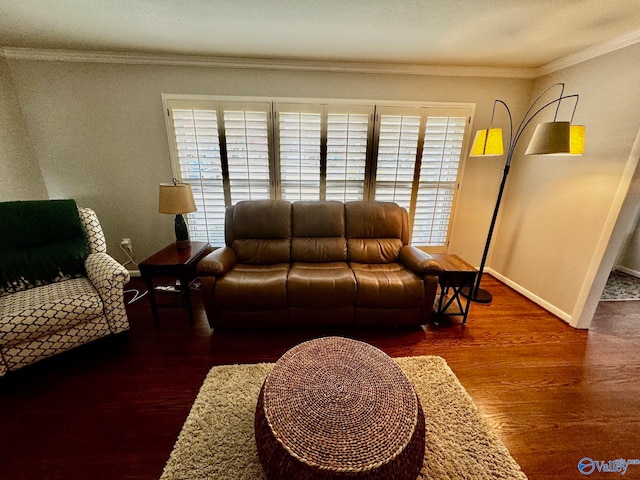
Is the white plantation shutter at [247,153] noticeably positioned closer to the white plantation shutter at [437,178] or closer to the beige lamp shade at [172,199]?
the beige lamp shade at [172,199]

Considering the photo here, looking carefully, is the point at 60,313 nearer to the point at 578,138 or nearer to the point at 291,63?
the point at 291,63

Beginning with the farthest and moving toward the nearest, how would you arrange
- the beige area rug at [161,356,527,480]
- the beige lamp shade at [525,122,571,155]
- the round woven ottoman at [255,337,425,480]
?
1. the beige lamp shade at [525,122,571,155]
2. the beige area rug at [161,356,527,480]
3. the round woven ottoman at [255,337,425,480]

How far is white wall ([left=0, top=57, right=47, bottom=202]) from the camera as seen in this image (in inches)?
87.4

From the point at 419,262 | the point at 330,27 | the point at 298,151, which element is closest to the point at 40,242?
the point at 298,151

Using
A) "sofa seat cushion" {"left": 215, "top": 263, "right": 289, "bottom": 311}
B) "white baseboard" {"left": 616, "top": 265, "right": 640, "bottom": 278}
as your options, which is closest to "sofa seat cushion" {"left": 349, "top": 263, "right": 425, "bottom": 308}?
"sofa seat cushion" {"left": 215, "top": 263, "right": 289, "bottom": 311}

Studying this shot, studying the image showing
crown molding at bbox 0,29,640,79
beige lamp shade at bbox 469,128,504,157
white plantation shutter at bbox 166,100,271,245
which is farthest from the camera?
white plantation shutter at bbox 166,100,271,245

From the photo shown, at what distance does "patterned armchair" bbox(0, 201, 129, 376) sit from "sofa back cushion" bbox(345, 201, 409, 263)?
1.98 metres

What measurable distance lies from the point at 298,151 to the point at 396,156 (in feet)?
3.62

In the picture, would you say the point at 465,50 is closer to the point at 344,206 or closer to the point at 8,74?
the point at 344,206

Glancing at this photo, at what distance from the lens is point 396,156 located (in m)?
2.74

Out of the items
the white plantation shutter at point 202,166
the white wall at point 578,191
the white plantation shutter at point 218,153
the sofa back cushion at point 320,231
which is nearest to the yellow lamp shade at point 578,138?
the white wall at point 578,191

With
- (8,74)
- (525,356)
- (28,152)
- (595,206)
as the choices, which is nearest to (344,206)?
(525,356)

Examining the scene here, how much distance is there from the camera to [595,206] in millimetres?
2049

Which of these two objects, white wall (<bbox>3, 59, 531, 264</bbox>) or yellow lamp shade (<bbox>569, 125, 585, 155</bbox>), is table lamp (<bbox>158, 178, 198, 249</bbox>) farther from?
yellow lamp shade (<bbox>569, 125, 585, 155</bbox>)
